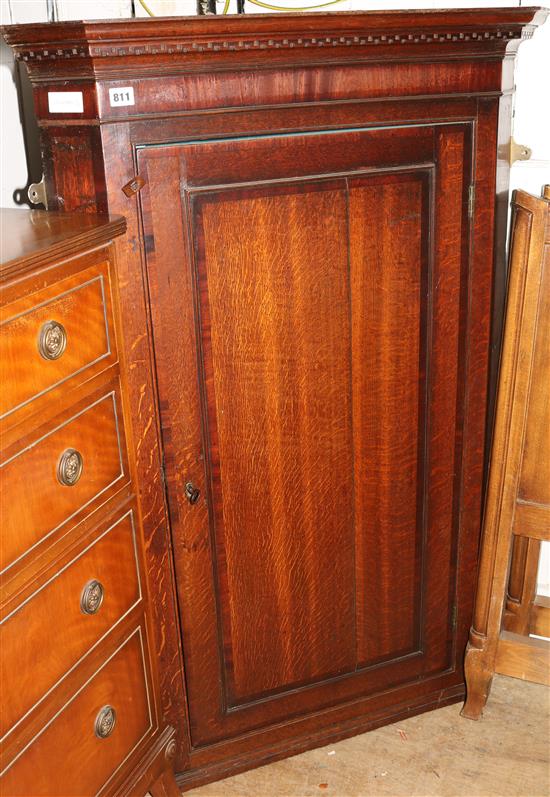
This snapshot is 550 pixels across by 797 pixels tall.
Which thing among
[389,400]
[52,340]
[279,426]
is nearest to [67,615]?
[52,340]

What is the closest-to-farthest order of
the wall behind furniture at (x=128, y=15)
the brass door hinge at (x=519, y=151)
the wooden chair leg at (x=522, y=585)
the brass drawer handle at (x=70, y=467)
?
the brass drawer handle at (x=70, y=467) → the wall behind furniture at (x=128, y=15) → the brass door hinge at (x=519, y=151) → the wooden chair leg at (x=522, y=585)

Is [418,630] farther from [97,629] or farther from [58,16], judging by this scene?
[58,16]

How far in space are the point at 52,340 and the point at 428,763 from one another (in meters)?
1.36

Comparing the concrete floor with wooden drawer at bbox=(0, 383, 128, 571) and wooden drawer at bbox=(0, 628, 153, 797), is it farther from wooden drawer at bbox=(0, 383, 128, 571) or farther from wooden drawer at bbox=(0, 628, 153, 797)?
wooden drawer at bbox=(0, 383, 128, 571)

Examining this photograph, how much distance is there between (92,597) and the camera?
54.9 inches

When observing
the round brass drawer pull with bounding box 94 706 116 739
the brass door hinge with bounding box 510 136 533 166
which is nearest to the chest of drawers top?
the round brass drawer pull with bounding box 94 706 116 739

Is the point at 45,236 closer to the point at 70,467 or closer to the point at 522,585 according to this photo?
the point at 70,467

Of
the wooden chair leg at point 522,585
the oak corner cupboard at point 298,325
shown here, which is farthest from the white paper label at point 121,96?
the wooden chair leg at point 522,585

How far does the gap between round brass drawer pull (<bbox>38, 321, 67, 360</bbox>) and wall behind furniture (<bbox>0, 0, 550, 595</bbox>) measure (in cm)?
89

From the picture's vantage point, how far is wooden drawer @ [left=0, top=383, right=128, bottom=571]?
1187 mm

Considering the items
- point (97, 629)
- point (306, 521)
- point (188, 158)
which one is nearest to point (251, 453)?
point (306, 521)

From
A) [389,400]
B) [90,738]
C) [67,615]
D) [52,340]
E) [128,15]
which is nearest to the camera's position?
[52,340]

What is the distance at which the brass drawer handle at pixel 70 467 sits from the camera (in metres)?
1.28

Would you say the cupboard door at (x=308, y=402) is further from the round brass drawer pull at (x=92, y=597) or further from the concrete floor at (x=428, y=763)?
the round brass drawer pull at (x=92, y=597)
